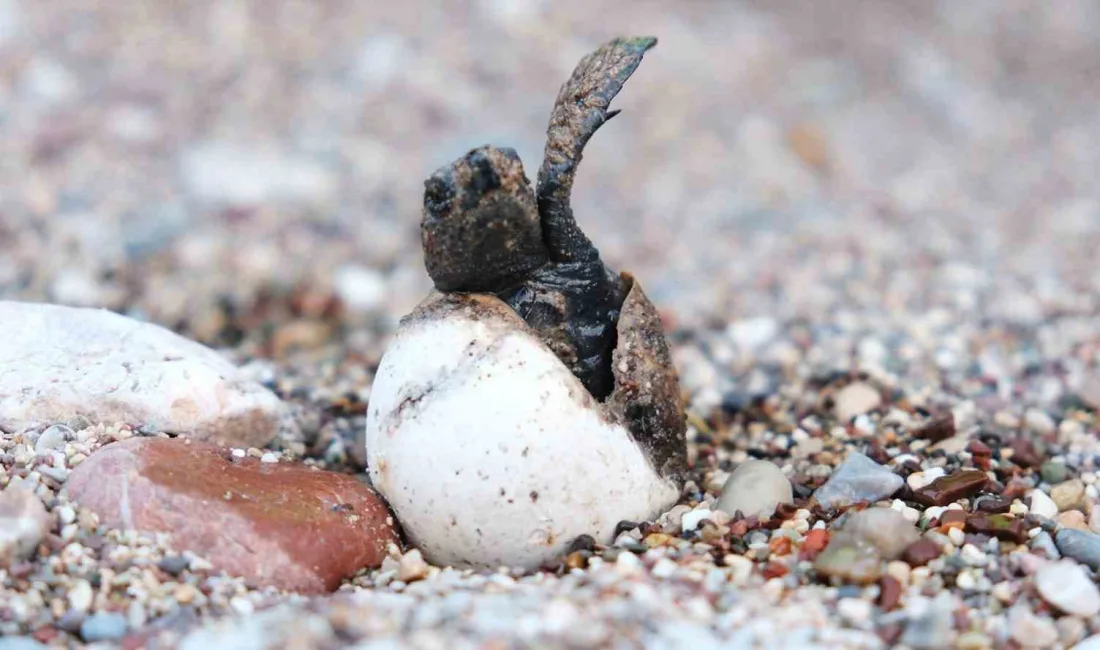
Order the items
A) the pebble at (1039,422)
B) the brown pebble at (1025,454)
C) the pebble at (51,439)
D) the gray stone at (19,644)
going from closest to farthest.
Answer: the gray stone at (19,644) < the pebble at (51,439) < the brown pebble at (1025,454) < the pebble at (1039,422)

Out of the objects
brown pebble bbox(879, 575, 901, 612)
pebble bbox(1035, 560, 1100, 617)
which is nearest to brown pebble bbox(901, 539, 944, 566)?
brown pebble bbox(879, 575, 901, 612)

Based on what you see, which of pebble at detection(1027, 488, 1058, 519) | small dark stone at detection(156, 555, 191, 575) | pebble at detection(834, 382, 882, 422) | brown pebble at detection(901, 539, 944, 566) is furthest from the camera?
pebble at detection(834, 382, 882, 422)

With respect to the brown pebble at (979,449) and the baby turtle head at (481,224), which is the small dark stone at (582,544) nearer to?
the baby turtle head at (481,224)

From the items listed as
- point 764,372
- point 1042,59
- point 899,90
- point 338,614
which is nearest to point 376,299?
point 764,372

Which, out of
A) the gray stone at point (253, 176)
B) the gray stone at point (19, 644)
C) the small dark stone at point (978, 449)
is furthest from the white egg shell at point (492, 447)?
the gray stone at point (253, 176)

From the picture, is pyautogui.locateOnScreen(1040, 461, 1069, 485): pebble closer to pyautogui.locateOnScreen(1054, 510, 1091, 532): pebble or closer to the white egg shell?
pyautogui.locateOnScreen(1054, 510, 1091, 532): pebble

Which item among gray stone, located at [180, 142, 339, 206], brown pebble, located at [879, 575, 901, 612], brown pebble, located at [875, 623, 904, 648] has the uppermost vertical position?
gray stone, located at [180, 142, 339, 206]
